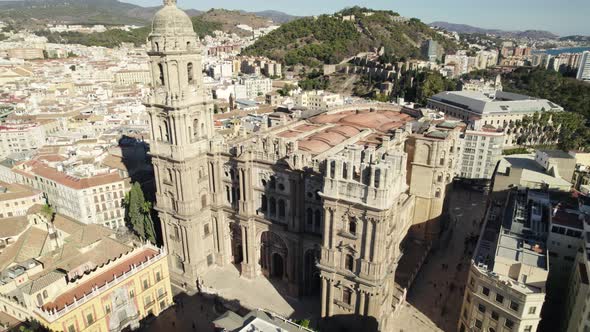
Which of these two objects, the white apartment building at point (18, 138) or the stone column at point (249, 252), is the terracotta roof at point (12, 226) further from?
the white apartment building at point (18, 138)

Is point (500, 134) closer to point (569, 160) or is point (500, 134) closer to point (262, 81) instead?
point (569, 160)

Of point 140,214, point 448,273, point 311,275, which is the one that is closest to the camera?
point 311,275

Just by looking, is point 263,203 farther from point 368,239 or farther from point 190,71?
point 190,71

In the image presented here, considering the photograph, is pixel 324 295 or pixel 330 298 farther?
pixel 324 295

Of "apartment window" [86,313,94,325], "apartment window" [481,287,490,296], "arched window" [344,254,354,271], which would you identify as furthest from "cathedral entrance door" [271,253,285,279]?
"apartment window" [481,287,490,296]

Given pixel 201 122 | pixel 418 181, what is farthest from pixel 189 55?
pixel 418 181

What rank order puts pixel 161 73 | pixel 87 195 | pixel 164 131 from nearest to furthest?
pixel 161 73, pixel 164 131, pixel 87 195

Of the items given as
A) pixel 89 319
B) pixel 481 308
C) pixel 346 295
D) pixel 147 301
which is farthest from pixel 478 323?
pixel 89 319
